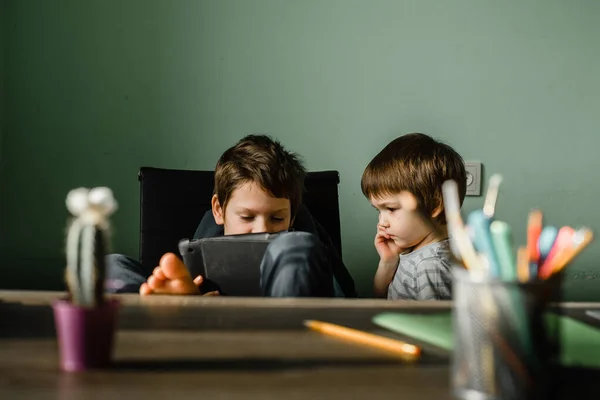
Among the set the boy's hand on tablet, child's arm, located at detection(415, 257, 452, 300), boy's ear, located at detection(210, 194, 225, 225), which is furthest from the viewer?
boy's ear, located at detection(210, 194, 225, 225)

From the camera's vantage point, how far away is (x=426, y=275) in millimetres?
1379

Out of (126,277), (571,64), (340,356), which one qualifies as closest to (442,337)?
(340,356)

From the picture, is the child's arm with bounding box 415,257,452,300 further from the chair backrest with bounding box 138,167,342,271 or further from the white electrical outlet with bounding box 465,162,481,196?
the white electrical outlet with bounding box 465,162,481,196

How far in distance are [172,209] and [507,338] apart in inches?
50.1

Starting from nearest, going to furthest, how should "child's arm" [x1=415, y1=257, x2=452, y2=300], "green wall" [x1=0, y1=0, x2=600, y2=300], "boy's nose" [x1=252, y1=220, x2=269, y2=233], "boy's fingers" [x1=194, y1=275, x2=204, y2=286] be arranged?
"boy's fingers" [x1=194, y1=275, x2=204, y2=286], "child's arm" [x1=415, y1=257, x2=452, y2=300], "boy's nose" [x1=252, y1=220, x2=269, y2=233], "green wall" [x1=0, y1=0, x2=600, y2=300]

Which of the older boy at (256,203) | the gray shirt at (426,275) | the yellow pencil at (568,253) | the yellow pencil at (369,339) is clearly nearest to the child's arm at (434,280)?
the gray shirt at (426,275)

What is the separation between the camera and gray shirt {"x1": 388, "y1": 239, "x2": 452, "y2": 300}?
1.36m

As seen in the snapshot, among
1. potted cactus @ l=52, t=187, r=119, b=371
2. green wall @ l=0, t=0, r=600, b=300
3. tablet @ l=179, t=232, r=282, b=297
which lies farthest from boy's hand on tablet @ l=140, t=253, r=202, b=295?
green wall @ l=0, t=0, r=600, b=300

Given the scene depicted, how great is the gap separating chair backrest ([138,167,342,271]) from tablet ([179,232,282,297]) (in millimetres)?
547

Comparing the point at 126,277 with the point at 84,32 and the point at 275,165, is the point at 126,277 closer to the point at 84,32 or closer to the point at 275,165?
the point at 275,165

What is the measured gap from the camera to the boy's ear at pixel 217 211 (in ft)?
5.11

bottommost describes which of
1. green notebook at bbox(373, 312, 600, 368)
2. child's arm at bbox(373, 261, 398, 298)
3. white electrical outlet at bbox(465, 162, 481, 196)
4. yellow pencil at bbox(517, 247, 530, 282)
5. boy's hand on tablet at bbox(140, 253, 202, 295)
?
child's arm at bbox(373, 261, 398, 298)

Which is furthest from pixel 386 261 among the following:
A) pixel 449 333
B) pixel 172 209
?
pixel 449 333

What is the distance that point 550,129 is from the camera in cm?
196
